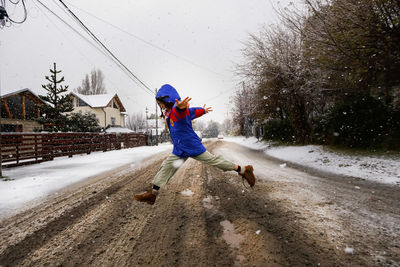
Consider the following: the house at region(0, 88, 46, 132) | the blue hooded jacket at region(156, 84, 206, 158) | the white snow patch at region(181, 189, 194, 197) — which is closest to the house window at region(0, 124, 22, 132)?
the house at region(0, 88, 46, 132)

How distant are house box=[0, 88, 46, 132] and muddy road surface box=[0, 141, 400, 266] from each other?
16.6m

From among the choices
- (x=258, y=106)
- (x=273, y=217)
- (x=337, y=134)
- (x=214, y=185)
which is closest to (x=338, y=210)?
(x=273, y=217)

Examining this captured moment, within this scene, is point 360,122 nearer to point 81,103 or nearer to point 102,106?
point 102,106

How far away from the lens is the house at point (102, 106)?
2961 cm

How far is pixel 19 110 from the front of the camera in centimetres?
1577

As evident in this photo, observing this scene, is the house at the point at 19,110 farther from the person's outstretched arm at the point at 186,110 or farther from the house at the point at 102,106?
the person's outstretched arm at the point at 186,110

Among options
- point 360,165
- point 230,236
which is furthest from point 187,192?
point 360,165

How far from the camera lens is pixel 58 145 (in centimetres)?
986

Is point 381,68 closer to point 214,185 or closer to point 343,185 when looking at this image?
point 343,185

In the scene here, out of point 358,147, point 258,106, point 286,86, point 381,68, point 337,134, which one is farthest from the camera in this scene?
point 258,106

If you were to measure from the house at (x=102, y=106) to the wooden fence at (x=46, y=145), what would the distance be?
16.1 meters

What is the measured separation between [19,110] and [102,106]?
1394 centimetres

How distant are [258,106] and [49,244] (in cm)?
1249

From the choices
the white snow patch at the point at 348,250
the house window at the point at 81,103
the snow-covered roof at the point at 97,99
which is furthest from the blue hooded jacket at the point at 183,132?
the house window at the point at 81,103
